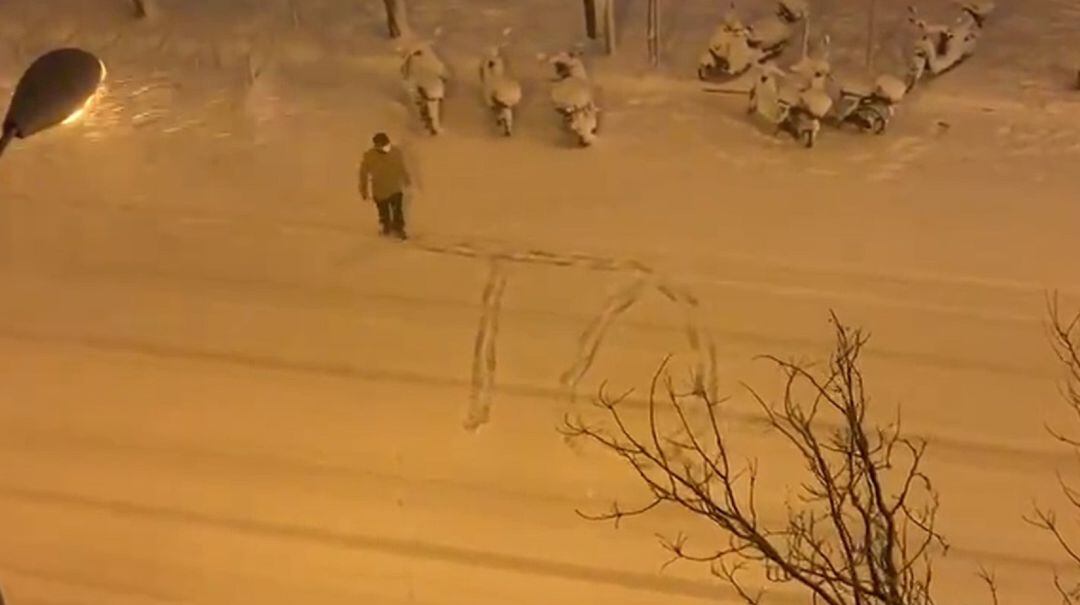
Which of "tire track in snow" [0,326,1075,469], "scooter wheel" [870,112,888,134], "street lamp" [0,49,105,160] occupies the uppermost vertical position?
"street lamp" [0,49,105,160]

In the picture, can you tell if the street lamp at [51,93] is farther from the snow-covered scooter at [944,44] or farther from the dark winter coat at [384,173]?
the snow-covered scooter at [944,44]

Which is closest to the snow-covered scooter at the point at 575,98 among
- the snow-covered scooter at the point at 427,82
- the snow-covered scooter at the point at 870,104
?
the snow-covered scooter at the point at 427,82

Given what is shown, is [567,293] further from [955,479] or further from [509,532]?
[955,479]

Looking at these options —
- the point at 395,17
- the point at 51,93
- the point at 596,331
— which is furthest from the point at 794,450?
the point at 51,93

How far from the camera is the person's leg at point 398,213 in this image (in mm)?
3979

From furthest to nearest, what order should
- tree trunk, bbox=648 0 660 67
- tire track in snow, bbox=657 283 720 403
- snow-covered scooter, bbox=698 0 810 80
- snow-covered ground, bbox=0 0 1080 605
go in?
tree trunk, bbox=648 0 660 67
snow-covered scooter, bbox=698 0 810 80
tire track in snow, bbox=657 283 720 403
snow-covered ground, bbox=0 0 1080 605

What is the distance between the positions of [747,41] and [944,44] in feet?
1.56

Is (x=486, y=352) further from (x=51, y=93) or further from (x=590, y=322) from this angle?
(x=51, y=93)

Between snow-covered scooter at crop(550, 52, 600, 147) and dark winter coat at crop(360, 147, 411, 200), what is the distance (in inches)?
16.4

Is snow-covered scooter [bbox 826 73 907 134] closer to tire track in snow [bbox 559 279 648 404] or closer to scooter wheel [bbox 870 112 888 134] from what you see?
scooter wheel [bbox 870 112 888 134]

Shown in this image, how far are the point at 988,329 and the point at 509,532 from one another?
1.15 meters

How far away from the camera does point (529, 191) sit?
407 centimetres

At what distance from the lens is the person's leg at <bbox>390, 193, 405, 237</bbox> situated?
3.98 metres

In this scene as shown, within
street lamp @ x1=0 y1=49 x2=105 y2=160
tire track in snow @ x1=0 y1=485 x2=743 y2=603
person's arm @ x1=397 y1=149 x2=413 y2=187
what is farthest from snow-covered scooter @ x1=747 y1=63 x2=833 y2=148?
street lamp @ x1=0 y1=49 x2=105 y2=160
